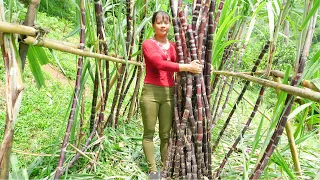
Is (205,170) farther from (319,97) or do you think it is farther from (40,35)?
(40,35)

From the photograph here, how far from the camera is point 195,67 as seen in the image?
58.0 inches

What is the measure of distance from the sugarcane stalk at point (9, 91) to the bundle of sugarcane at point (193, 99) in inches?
32.1

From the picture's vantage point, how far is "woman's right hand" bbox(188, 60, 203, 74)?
1.48m

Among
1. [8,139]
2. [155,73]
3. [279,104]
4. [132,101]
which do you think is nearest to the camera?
[8,139]

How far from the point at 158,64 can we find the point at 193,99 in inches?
9.9

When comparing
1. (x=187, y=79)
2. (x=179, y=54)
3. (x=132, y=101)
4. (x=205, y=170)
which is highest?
(x=179, y=54)

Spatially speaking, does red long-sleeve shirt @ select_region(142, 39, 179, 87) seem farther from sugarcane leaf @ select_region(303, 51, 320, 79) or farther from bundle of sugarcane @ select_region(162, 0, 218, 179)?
sugarcane leaf @ select_region(303, 51, 320, 79)

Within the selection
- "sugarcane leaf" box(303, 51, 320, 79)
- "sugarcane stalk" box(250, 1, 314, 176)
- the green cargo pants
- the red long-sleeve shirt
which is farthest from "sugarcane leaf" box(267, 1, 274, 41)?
the green cargo pants

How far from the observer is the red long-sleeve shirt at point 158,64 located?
1583 mm

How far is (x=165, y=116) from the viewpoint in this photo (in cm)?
179

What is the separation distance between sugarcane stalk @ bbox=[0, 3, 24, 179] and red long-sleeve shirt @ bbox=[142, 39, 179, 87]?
80 cm

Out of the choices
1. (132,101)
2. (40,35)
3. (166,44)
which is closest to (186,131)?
(166,44)

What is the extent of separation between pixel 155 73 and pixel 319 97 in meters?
0.98

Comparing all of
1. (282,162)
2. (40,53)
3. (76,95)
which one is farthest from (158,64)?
(282,162)
